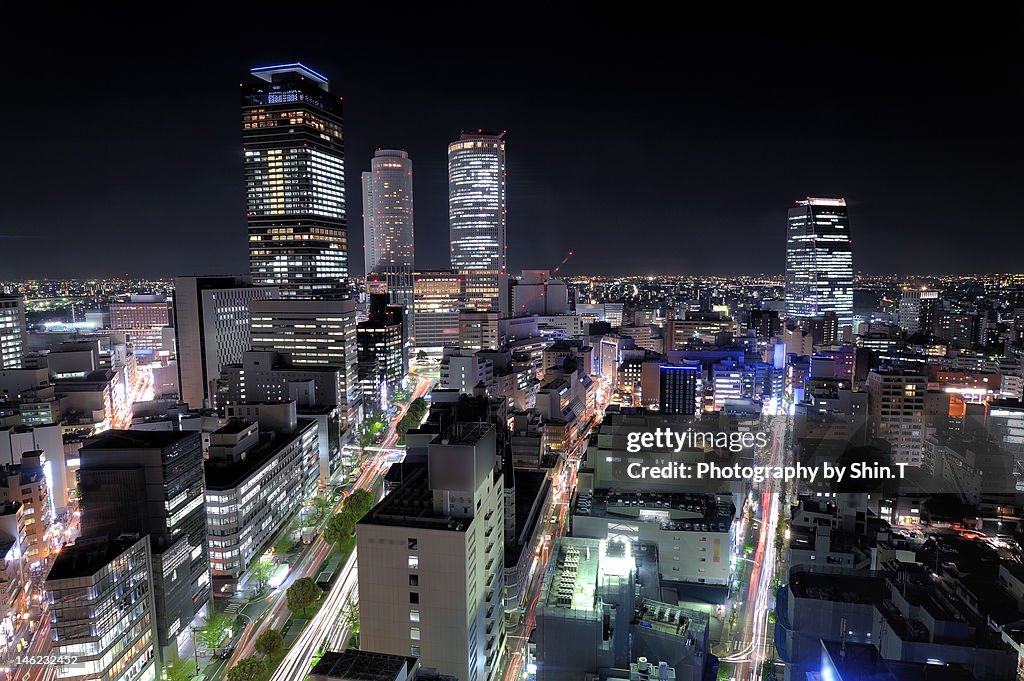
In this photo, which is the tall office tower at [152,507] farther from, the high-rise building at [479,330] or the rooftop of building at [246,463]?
the high-rise building at [479,330]

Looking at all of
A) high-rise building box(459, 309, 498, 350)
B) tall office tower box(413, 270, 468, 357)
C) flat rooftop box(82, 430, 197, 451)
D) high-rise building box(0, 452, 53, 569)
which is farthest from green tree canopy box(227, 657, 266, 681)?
tall office tower box(413, 270, 468, 357)

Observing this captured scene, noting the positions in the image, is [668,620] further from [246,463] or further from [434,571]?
[246,463]

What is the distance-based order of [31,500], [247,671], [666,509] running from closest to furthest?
[247,671] → [31,500] → [666,509]

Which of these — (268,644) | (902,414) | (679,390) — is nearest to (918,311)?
(902,414)

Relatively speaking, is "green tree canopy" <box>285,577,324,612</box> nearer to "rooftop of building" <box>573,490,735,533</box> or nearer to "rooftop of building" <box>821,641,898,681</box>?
"rooftop of building" <box>573,490,735,533</box>

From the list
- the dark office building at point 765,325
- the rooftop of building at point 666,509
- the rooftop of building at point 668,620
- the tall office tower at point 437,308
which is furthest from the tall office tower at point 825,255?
the rooftop of building at point 668,620

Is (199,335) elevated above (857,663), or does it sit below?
above
